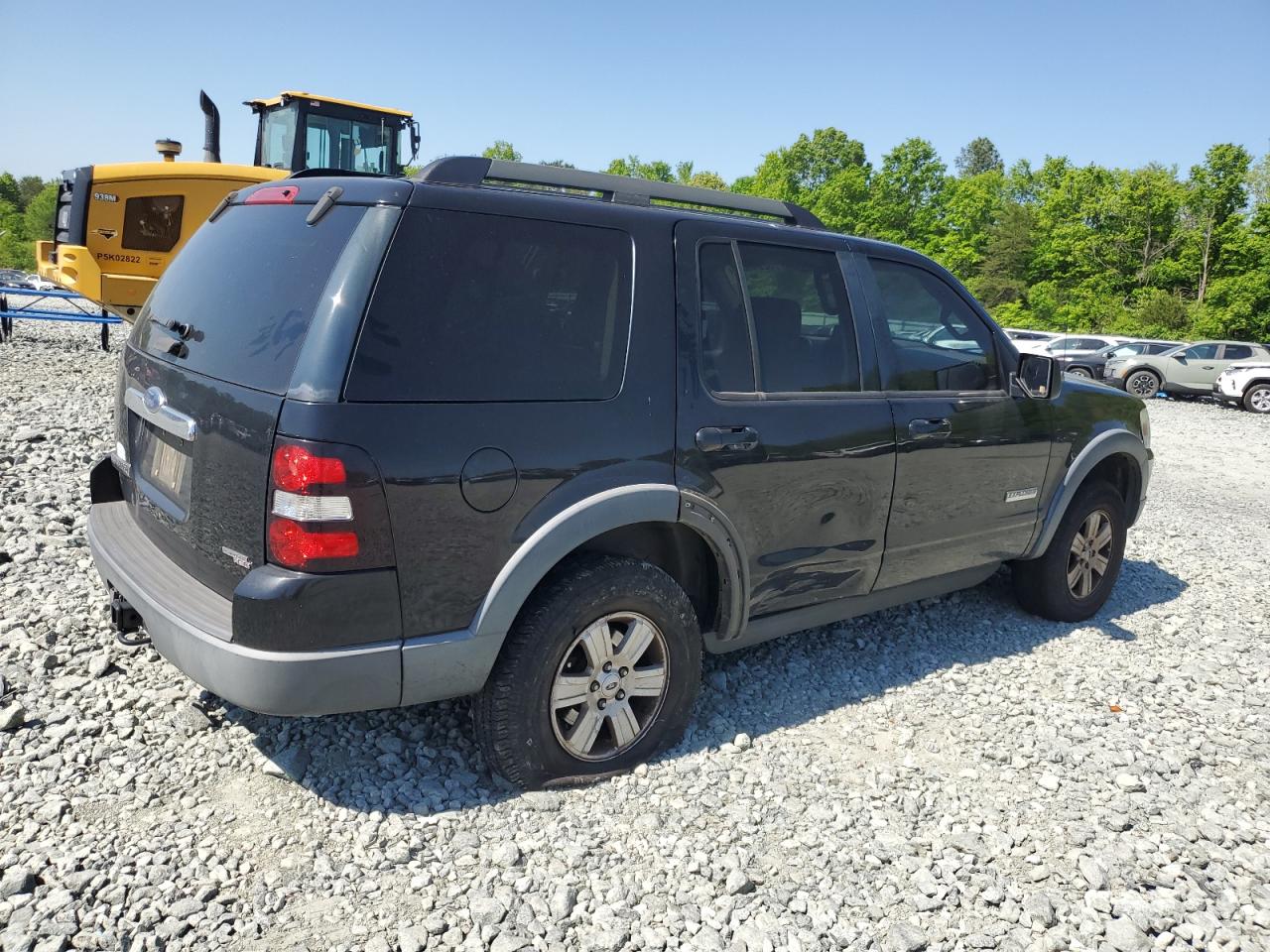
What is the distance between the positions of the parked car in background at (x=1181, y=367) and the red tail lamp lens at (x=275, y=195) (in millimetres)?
23097

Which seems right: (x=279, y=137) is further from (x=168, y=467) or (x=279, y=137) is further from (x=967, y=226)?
(x=967, y=226)

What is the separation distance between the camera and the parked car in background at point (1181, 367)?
22.1m

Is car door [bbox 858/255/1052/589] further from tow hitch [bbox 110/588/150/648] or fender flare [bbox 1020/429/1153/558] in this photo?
tow hitch [bbox 110/588/150/648]

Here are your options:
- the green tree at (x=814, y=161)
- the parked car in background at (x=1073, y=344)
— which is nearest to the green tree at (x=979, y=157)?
the green tree at (x=814, y=161)

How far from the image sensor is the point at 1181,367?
73.8ft

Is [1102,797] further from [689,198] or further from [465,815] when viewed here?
[689,198]

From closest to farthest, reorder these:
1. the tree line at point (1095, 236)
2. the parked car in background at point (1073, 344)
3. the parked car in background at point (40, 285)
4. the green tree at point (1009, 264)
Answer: the parked car in background at point (1073, 344), the parked car in background at point (40, 285), the tree line at point (1095, 236), the green tree at point (1009, 264)

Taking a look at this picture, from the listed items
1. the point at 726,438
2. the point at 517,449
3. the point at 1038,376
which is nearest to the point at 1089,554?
the point at 1038,376

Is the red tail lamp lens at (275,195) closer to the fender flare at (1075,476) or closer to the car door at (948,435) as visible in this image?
the car door at (948,435)

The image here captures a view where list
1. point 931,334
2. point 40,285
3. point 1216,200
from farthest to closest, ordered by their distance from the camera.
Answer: point 1216,200, point 40,285, point 931,334

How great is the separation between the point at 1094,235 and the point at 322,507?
5399cm

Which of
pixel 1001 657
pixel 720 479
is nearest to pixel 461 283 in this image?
pixel 720 479

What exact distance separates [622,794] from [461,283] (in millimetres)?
1835

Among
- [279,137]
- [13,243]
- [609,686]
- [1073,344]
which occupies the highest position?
[13,243]
